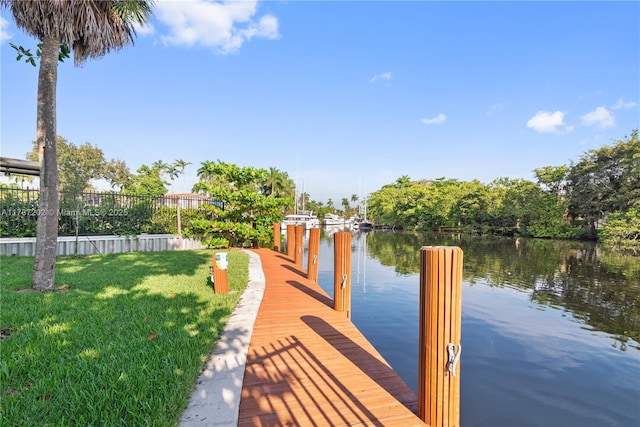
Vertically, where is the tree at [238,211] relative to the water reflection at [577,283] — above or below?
above

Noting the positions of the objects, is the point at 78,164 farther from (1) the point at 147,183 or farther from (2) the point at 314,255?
(2) the point at 314,255

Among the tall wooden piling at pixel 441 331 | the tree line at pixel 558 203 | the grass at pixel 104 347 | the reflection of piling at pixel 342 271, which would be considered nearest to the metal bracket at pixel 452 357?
the tall wooden piling at pixel 441 331

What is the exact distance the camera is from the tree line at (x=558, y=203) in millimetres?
29562

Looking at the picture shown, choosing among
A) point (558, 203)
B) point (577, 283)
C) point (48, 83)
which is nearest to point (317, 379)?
point (48, 83)

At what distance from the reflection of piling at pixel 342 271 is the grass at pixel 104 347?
6.64ft

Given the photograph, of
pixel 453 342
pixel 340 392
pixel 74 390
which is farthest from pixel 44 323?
pixel 453 342

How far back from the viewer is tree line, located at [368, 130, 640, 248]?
2956cm

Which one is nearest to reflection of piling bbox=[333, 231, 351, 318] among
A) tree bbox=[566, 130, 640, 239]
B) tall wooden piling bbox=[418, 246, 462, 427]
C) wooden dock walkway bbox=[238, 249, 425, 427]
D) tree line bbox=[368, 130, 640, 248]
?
wooden dock walkway bbox=[238, 249, 425, 427]

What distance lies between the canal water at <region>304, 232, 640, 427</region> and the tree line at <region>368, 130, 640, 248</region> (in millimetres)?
22994

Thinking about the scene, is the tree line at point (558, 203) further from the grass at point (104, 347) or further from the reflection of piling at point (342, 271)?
the grass at point (104, 347)

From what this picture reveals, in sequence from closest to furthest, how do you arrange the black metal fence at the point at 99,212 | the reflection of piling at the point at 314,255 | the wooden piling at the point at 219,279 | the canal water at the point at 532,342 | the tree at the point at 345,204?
the canal water at the point at 532,342, the wooden piling at the point at 219,279, the reflection of piling at the point at 314,255, the black metal fence at the point at 99,212, the tree at the point at 345,204

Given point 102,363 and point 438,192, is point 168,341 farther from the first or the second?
point 438,192

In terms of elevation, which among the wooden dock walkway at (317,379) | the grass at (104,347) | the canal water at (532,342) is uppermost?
the grass at (104,347)

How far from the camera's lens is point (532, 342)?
6523mm
